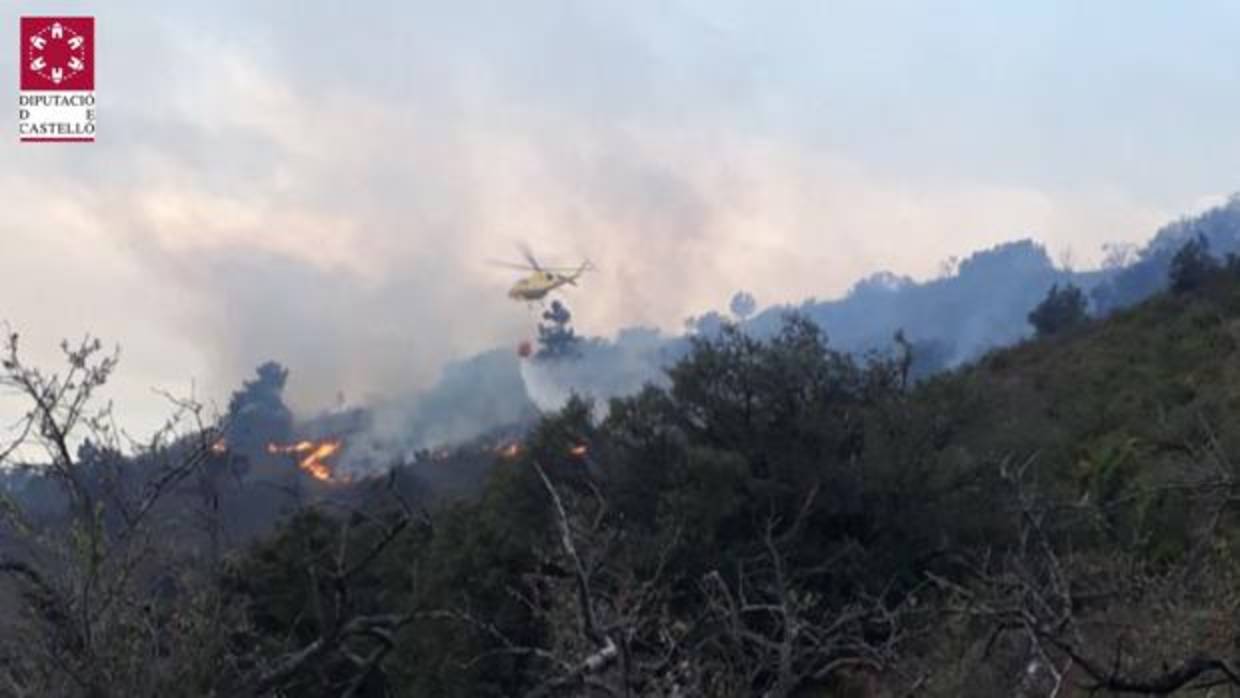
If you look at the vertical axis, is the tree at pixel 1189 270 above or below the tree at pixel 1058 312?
below

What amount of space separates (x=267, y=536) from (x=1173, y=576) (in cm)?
1944

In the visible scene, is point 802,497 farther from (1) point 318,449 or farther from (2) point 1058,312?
(1) point 318,449

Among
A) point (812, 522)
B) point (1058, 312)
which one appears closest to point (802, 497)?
point (812, 522)

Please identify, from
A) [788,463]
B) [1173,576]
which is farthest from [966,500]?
[1173,576]

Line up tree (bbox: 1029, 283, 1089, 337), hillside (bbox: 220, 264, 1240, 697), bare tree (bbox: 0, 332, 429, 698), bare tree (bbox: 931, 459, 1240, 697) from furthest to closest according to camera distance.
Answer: tree (bbox: 1029, 283, 1089, 337), hillside (bbox: 220, 264, 1240, 697), bare tree (bbox: 931, 459, 1240, 697), bare tree (bbox: 0, 332, 429, 698)

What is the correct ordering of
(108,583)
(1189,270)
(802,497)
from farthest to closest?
(1189,270), (802,497), (108,583)

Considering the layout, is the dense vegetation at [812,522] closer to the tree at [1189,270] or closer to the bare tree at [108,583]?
the bare tree at [108,583]

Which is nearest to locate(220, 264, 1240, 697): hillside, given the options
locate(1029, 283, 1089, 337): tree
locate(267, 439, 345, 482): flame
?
locate(1029, 283, 1089, 337): tree

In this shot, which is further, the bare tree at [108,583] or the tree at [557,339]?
the tree at [557,339]

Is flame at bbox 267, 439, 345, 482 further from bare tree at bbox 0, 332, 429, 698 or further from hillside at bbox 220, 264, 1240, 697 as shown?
bare tree at bbox 0, 332, 429, 698

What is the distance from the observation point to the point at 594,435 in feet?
82.2

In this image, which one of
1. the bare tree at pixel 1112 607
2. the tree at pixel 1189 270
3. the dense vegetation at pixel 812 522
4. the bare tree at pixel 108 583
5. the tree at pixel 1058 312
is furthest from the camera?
the tree at pixel 1058 312

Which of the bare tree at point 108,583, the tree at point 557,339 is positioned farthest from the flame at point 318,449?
the bare tree at point 108,583

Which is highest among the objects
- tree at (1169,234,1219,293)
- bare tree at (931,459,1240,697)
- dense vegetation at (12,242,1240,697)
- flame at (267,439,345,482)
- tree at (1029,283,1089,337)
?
flame at (267,439,345,482)
